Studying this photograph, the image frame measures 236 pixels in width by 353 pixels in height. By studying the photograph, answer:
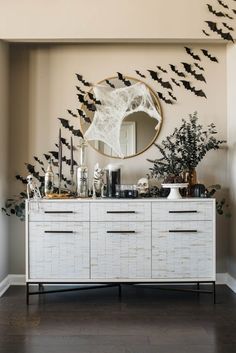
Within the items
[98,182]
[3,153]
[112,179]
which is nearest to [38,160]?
[3,153]

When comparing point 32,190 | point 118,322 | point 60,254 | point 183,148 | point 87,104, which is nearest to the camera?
point 118,322

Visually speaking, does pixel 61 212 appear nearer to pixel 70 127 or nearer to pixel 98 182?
pixel 98 182

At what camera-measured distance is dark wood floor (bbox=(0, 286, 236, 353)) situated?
258cm

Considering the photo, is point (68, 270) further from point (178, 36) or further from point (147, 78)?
point (178, 36)

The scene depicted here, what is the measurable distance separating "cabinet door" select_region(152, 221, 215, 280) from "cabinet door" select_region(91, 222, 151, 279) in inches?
4.2

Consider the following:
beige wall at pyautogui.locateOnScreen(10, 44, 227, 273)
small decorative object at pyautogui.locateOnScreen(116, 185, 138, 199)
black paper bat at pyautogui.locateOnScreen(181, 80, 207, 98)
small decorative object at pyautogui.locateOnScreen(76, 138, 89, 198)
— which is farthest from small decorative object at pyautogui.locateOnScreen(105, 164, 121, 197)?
black paper bat at pyautogui.locateOnScreen(181, 80, 207, 98)

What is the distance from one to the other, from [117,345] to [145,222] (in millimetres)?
1109

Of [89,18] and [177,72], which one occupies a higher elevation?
[89,18]

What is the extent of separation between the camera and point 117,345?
2588 millimetres

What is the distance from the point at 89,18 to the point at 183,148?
140cm

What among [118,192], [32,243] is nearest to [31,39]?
[118,192]

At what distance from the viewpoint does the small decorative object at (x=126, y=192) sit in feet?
11.7

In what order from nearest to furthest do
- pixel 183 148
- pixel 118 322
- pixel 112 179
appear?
1. pixel 118 322
2. pixel 112 179
3. pixel 183 148

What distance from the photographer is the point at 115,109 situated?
3.95 meters
